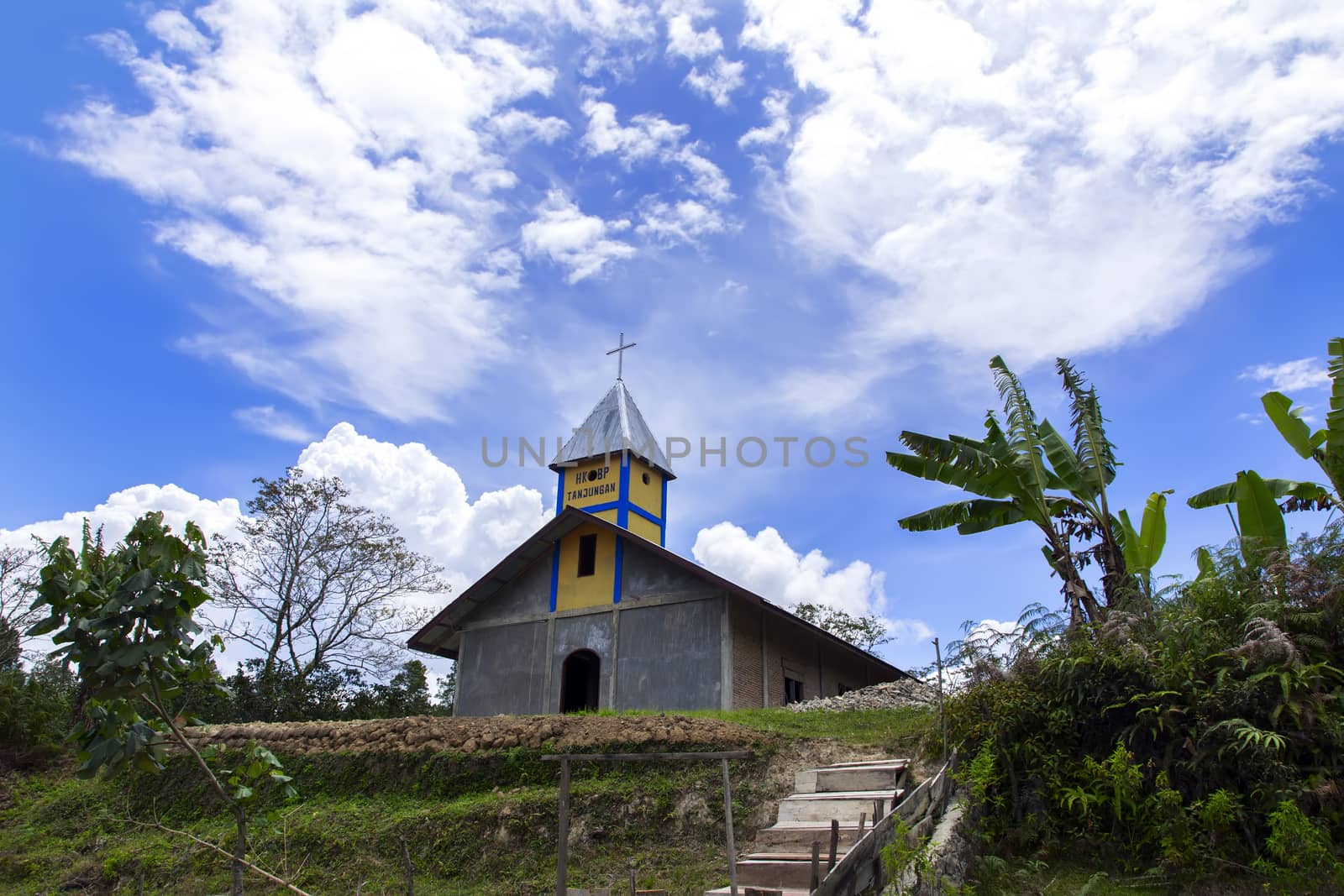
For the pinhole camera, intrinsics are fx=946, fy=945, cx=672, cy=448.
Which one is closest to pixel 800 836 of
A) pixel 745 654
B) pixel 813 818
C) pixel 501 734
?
pixel 813 818

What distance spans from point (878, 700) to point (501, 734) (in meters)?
7.14

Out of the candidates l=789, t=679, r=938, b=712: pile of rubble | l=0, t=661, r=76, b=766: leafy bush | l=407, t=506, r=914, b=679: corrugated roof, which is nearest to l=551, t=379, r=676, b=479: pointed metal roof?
l=407, t=506, r=914, b=679: corrugated roof

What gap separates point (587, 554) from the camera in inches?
842

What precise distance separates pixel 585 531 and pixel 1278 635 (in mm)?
14578

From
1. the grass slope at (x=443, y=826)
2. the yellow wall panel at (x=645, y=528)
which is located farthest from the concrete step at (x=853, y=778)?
the yellow wall panel at (x=645, y=528)

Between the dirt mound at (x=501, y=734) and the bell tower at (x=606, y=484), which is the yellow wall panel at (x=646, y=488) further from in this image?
the dirt mound at (x=501, y=734)

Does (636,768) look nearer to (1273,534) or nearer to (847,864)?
(847,864)

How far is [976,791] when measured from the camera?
9.56 metres

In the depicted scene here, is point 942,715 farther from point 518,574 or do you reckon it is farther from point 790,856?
point 518,574

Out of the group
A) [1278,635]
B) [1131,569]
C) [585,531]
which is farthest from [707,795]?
[585,531]

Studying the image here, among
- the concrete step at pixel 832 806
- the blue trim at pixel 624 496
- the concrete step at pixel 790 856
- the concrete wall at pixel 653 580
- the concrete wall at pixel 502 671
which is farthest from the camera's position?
the blue trim at pixel 624 496

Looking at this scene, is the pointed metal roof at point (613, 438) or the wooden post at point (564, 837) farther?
the pointed metal roof at point (613, 438)

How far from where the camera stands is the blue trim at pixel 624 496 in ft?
76.1

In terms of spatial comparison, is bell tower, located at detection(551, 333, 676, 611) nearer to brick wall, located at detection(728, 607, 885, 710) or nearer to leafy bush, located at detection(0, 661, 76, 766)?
brick wall, located at detection(728, 607, 885, 710)
